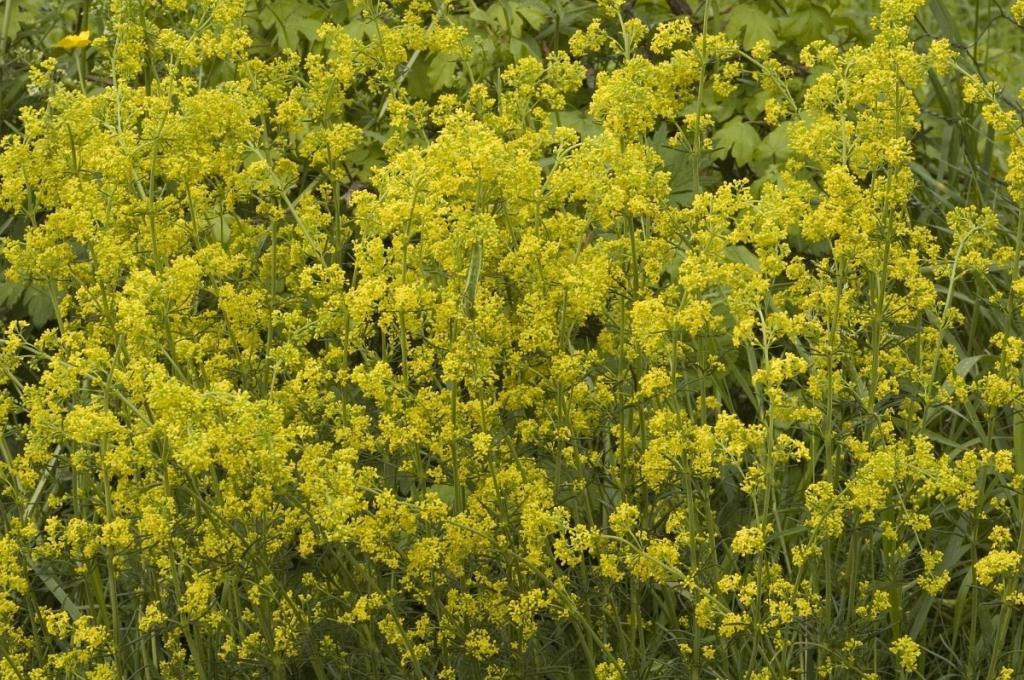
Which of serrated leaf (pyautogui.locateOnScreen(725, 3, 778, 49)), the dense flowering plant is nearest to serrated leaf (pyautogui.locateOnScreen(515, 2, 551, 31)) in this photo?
serrated leaf (pyautogui.locateOnScreen(725, 3, 778, 49))

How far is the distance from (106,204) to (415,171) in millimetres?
930

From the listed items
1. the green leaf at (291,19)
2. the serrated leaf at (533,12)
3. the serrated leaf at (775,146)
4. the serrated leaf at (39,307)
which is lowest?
A: the serrated leaf at (39,307)

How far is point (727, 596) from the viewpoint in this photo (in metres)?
4.45

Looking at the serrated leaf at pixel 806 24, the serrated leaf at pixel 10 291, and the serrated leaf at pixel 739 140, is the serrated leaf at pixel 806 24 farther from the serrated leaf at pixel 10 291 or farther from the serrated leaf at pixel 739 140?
the serrated leaf at pixel 10 291

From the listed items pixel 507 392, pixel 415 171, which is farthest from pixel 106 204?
pixel 507 392

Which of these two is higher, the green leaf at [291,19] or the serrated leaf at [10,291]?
the green leaf at [291,19]

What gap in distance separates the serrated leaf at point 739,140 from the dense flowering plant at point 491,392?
53.0 inches

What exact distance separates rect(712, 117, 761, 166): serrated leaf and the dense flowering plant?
135 centimetres

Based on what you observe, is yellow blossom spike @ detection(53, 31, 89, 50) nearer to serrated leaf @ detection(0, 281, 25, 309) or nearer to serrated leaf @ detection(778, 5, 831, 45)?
serrated leaf @ detection(0, 281, 25, 309)

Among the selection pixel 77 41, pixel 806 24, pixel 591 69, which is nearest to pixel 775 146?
pixel 806 24

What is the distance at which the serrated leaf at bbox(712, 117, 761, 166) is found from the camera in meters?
6.22

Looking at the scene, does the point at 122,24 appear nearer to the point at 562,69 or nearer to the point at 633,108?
the point at 562,69

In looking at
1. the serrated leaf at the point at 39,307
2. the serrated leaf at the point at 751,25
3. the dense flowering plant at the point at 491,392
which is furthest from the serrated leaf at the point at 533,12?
the serrated leaf at the point at 39,307

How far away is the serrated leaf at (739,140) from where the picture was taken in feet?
20.4
